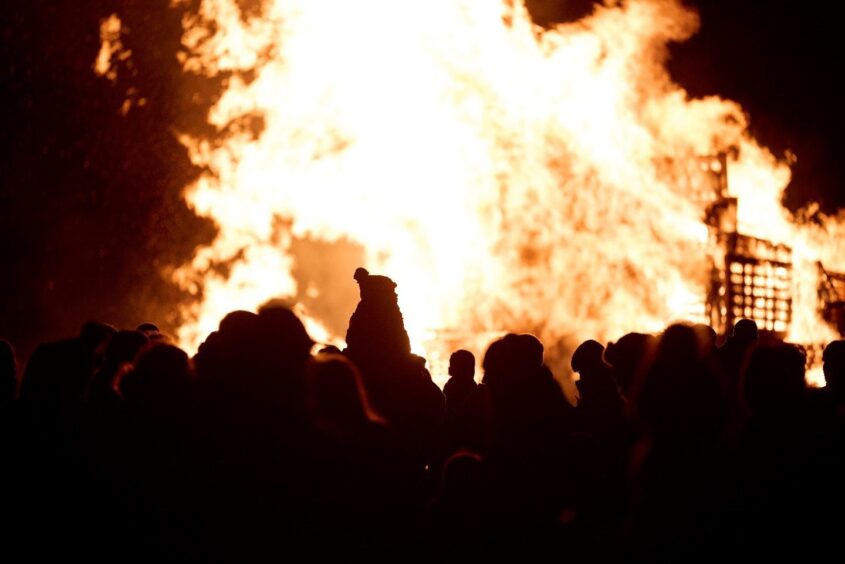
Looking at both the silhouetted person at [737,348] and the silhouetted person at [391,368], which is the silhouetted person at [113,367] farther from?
the silhouetted person at [737,348]

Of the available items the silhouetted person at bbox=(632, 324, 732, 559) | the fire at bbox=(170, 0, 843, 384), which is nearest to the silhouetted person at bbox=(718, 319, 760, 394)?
the silhouetted person at bbox=(632, 324, 732, 559)

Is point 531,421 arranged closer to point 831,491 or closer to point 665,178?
point 831,491

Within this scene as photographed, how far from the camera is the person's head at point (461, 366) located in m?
5.30

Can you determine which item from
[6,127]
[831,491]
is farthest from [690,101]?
[6,127]

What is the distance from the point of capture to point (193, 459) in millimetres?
2523

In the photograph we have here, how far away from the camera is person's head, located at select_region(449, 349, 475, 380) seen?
5.30m

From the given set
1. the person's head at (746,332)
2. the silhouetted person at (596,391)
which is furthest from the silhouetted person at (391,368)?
the person's head at (746,332)

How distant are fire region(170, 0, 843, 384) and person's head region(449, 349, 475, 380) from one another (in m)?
4.51

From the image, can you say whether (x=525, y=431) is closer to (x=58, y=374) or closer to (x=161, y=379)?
(x=161, y=379)

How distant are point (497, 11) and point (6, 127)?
10.5m

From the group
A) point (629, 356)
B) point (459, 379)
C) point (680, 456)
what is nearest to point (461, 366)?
point (459, 379)

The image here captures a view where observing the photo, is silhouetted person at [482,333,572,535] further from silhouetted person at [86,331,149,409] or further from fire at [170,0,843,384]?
fire at [170,0,843,384]

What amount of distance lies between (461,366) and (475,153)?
4.77 m

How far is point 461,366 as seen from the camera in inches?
209
